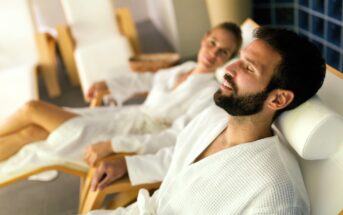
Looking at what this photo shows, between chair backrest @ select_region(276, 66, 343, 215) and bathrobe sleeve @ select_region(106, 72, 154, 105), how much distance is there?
139cm

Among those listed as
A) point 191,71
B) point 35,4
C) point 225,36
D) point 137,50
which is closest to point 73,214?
point 191,71

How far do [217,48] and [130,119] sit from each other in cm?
63

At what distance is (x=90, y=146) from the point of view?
1924 millimetres

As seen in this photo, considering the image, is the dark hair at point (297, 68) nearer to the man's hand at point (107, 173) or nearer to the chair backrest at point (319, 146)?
the chair backrest at point (319, 146)

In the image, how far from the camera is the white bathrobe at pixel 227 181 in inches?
47.2

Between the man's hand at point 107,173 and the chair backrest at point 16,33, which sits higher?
the chair backrest at point 16,33

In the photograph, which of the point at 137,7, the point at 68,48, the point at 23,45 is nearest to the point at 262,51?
the point at 68,48

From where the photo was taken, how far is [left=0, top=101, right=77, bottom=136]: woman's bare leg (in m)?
2.14

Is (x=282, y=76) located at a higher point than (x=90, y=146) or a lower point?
higher

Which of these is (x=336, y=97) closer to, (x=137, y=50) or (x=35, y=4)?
(x=137, y=50)

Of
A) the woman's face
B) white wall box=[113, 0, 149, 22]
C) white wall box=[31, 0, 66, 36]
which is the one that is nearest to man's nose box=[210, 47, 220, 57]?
the woman's face

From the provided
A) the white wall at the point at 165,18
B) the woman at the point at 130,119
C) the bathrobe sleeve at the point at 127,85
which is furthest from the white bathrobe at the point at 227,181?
the white wall at the point at 165,18

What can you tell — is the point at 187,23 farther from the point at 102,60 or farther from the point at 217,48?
the point at 217,48

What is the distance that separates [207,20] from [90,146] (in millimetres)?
2154
